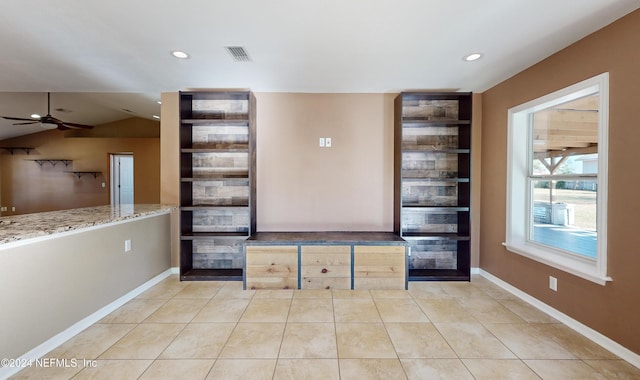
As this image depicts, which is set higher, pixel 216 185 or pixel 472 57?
pixel 472 57

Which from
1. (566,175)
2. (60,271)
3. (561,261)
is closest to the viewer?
(60,271)

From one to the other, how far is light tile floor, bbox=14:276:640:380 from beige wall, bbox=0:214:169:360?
0.61 ft

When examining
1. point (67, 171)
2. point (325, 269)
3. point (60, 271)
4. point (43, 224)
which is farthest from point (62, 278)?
point (67, 171)

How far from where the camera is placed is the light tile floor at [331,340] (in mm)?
1717

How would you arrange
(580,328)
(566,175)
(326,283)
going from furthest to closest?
1. (326,283)
2. (566,175)
3. (580,328)

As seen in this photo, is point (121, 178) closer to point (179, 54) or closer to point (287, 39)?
point (179, 54)

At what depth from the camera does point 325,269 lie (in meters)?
3.00

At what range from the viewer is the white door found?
289 inches

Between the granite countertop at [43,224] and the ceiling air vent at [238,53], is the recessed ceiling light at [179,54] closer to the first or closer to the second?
the ceiling air vent at [238,53]

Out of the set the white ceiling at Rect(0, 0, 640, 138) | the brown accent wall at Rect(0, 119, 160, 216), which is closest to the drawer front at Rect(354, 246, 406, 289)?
the white ceiling at Rect(0, 0, 640, 138)

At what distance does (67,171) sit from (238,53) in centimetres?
793

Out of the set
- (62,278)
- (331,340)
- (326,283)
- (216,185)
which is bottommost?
(331,340)

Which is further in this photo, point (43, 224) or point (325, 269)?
point (325, 269)

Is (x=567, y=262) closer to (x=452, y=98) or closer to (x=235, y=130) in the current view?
(x=452, y=98)
